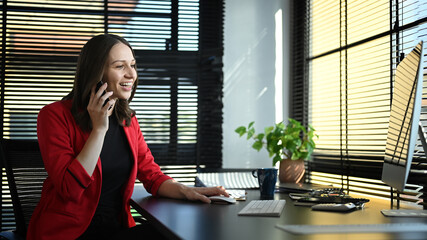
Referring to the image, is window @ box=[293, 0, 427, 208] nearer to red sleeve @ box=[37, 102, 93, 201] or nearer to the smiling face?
the smiling face

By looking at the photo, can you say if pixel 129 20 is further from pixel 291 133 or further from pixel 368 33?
pixel 368 33

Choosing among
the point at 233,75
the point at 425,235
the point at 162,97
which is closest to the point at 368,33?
the point at 233,75

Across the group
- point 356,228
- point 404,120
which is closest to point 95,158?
point 356,228

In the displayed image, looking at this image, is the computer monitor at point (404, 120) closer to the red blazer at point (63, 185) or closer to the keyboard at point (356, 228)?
the keyboard at point (356, 228)

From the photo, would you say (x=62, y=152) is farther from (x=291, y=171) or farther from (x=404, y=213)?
(x=291, y=171)

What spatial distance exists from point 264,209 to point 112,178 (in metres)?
0.84

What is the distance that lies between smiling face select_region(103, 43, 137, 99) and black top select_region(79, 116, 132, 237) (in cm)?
19

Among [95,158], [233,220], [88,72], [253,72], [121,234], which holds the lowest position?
[121,234]

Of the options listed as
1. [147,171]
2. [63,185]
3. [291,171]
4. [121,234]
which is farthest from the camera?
[291,171]

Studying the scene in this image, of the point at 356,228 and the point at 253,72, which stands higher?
the point at 253,72

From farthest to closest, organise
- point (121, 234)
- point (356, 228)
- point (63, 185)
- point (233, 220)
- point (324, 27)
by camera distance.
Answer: point (324, 27) < point (121, 234) < point (63, 185) < point (233, 220) < point (356, 228)

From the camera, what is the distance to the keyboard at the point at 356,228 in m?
1.35

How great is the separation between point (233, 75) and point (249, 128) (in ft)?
1.48

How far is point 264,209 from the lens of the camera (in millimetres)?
1739
